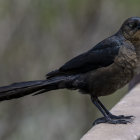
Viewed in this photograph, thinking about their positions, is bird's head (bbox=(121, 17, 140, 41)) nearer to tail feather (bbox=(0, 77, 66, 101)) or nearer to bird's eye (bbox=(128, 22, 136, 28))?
bird's eye (bbox=(128, 22, 136, 28))

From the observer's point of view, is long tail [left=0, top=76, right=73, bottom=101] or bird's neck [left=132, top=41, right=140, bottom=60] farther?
bird's neck [left=132, top=41, right=140, bottom=60]

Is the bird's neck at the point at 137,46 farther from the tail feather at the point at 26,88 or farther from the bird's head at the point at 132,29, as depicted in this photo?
the tail feather at the point at 26,88

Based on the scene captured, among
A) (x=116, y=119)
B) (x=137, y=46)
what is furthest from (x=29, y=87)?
(x=137, y=46)

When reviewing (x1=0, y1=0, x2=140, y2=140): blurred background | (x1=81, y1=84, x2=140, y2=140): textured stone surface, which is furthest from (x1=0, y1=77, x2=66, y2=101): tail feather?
(x1=0, y1=0, x2=140, y2=140): blurred background

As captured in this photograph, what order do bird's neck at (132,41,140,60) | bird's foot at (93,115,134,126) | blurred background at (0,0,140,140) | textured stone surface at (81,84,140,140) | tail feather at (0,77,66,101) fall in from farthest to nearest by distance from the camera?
blurred background at (0,0,140,140) < bird's neck at (132,41,140,60) < tail feather at (0,77,66,101) < bird's foot at (93,115,134,126) < textured stone surface at (81,84,140,140)

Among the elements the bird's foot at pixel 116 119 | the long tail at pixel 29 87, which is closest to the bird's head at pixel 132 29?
the long tail at pixel 29 87

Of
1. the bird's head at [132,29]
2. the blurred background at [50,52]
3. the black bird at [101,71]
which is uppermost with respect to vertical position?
the bird's head at [132,29]

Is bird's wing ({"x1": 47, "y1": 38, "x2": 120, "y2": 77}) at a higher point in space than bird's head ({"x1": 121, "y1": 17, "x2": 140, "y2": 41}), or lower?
lower

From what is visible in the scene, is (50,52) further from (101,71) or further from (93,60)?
(101,71)
